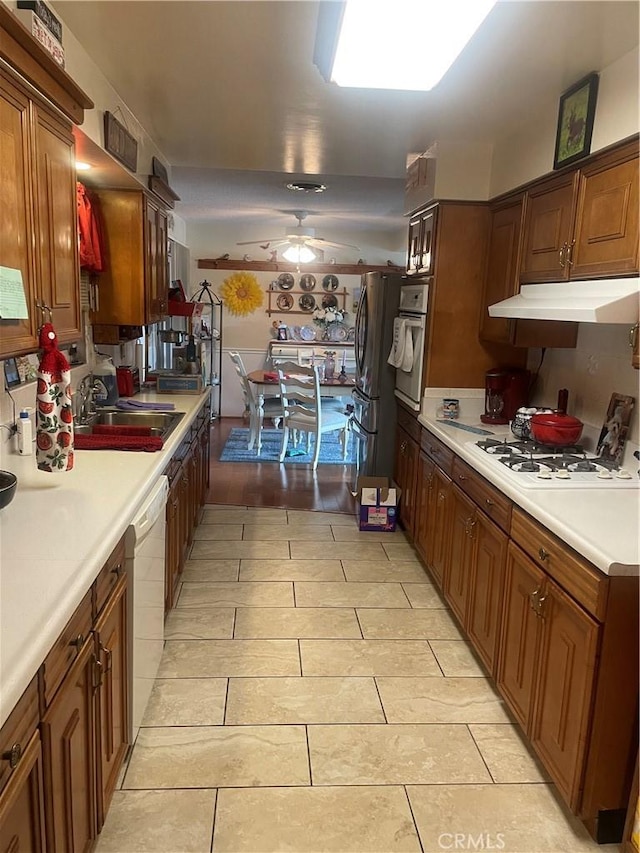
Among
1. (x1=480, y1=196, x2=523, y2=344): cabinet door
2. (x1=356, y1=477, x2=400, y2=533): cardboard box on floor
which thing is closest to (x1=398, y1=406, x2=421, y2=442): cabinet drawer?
(x1=356, y1=477, x2=400, y2=533): cardboard box on floor

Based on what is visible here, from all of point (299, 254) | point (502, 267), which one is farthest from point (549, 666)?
point (299, 254)

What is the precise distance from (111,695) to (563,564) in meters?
1.37

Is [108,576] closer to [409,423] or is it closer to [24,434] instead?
[24,434]

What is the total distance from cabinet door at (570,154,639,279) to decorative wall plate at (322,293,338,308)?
5857mm

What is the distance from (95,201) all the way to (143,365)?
5.71ft

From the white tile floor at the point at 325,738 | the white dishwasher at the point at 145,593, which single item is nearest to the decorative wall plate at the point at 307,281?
the white tile floor at the point at 325,738

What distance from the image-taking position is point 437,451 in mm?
3404

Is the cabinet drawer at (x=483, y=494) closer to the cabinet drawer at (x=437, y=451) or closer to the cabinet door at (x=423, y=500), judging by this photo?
the cabinet drawer at (x=437, y=451)

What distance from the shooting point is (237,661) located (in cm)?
269

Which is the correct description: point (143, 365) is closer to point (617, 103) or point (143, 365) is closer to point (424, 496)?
point (424, 496)

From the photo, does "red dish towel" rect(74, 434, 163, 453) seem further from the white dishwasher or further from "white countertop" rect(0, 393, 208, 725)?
the white dishwasher

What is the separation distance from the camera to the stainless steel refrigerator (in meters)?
4.40

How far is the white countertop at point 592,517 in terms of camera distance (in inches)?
65.9

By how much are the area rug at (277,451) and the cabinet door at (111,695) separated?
13.6 ft
